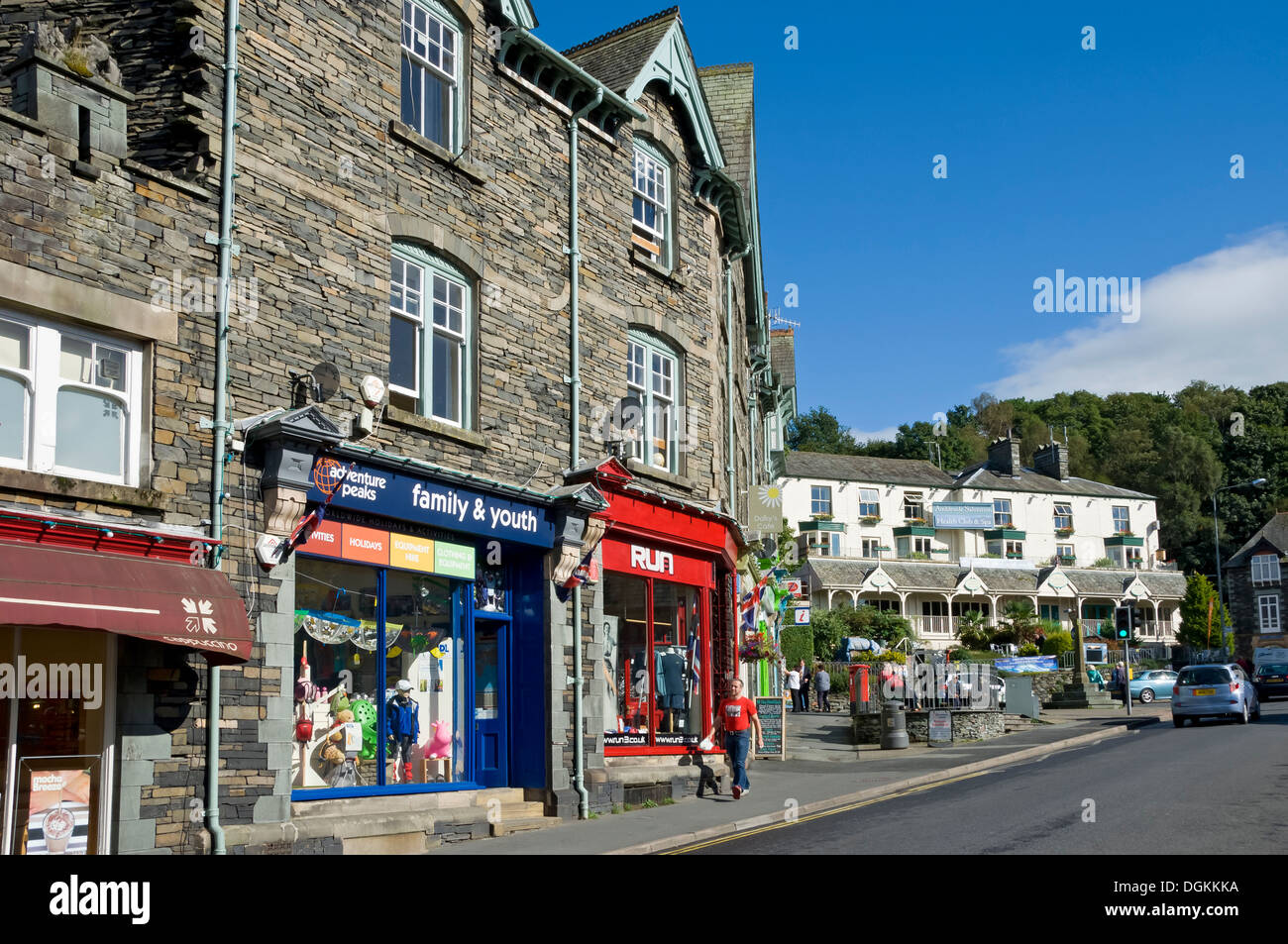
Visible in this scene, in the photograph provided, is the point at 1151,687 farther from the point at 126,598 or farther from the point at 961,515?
the point at 126,598

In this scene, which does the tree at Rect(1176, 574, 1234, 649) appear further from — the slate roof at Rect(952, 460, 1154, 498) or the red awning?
the red awning

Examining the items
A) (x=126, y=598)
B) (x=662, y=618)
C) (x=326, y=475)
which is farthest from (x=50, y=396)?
(x=662, y=618)

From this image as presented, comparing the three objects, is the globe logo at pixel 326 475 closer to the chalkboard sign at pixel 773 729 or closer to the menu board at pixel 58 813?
the menu board at pixel 58 813

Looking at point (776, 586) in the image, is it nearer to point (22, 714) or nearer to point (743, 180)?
point (743, 180)

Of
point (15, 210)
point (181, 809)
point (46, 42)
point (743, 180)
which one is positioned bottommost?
point (181, 809)

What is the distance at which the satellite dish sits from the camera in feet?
41.6

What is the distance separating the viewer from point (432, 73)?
1541cm

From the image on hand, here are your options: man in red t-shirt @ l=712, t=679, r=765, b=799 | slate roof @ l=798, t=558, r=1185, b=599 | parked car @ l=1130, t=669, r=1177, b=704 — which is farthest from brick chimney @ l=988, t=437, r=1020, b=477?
man in red t-shirt @ l=712, t=679, r=765, b=799

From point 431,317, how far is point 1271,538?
2931 inches

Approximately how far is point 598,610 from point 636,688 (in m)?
2.20

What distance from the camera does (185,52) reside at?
11.9m

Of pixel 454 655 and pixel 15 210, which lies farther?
pixel 454 655

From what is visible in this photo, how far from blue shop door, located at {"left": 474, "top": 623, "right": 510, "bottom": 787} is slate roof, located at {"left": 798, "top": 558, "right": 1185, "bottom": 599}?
50.5 metres
